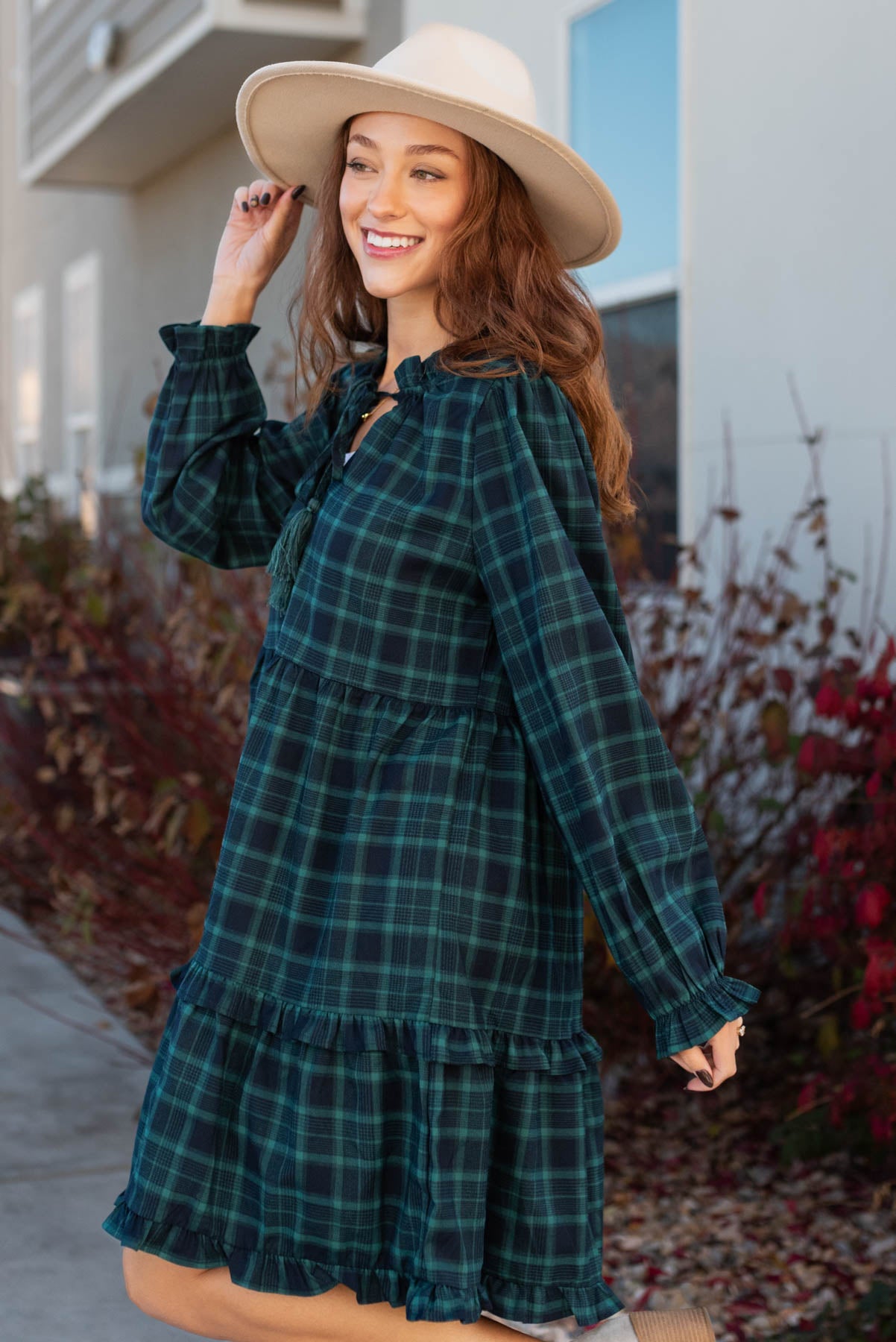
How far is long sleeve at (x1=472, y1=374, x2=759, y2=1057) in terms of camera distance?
5.87 ft

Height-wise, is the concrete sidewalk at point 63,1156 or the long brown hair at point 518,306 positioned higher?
the long brown hair at point 518,306

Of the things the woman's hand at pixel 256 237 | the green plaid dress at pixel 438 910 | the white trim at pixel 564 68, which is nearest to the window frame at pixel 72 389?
the white trim at pixel 564 68

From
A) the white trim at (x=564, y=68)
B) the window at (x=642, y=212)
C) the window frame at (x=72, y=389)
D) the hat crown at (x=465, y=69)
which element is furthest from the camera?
the window frame at (x=72, y=389)

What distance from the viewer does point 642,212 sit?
442 centimetres

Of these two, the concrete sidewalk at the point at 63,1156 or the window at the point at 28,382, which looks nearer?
the concrete sidewalk at the point at 63,1156

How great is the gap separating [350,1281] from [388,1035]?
0.30 m

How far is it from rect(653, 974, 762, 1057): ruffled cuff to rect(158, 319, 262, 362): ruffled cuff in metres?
1.17

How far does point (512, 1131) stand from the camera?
189 cm

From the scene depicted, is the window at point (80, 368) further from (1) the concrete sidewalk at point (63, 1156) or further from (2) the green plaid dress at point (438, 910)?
(2) the green plaid dress at point (438, 910)

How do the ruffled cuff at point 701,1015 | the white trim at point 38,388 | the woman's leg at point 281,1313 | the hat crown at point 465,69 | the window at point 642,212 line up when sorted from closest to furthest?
the ruffled cuff at point 701,1015, the woman's leg at point 281,1313, the hat crown at point 465,69, the window at point 642,212, the white trim at point 38,388

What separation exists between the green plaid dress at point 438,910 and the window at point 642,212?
90.5 inches

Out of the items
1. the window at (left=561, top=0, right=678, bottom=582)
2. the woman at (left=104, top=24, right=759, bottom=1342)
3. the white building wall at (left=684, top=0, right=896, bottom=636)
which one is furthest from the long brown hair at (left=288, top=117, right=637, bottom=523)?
the window at (left=561, top=0, right=678, bottom=582)

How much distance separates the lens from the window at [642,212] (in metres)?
4.30

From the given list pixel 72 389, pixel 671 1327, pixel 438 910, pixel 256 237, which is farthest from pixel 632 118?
pixel 72 389
